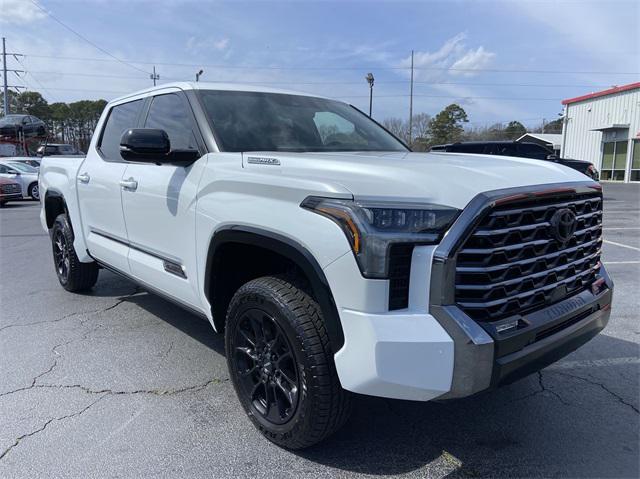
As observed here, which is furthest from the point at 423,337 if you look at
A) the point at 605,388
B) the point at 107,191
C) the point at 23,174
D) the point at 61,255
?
the point at 23,174

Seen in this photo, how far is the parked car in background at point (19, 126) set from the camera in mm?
35031

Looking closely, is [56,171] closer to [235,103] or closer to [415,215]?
[235,103]

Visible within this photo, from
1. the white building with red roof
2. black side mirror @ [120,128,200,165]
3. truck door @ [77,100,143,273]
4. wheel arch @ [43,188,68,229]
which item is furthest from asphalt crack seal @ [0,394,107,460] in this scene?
the white building with red roof

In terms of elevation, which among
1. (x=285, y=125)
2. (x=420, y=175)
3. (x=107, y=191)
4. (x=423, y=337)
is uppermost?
(x=285, y=125)

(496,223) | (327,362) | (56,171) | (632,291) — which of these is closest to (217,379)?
(327,362)

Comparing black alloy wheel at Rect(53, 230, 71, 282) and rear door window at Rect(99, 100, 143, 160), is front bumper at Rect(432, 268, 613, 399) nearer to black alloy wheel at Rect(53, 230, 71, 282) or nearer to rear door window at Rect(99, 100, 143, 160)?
rear door window at Rect(99, 100, 143, 160)

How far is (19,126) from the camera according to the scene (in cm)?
3503

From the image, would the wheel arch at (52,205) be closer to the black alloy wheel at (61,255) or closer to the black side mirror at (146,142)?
the black alloy wheel at (61,255)

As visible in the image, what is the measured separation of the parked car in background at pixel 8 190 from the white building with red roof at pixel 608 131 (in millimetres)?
30411

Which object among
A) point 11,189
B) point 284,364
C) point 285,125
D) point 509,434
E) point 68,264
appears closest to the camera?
point 284,364

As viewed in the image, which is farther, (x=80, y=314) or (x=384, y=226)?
(x=80, y=314)

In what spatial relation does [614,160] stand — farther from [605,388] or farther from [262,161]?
[262,161]

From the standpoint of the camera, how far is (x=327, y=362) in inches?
89.5

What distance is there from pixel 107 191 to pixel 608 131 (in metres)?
33.6
